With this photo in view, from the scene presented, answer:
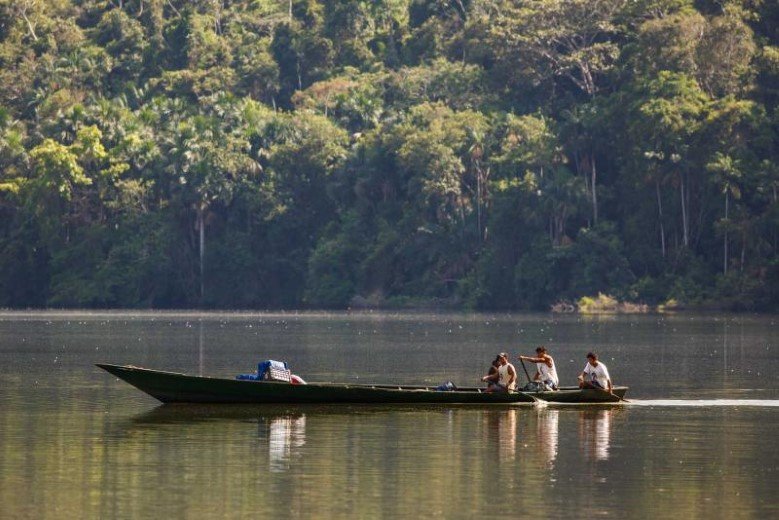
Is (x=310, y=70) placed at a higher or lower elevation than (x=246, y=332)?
higher

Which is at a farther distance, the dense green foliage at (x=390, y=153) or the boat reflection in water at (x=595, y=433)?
the dense green foliage at (x=390, y=153)

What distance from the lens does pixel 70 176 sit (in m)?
132

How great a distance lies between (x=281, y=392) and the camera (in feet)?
125

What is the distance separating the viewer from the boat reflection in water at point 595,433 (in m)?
30.7

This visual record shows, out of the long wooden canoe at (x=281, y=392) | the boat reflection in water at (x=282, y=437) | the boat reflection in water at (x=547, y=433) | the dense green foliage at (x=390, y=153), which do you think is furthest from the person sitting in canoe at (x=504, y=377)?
the dense green foliage at (x=390, y=153)

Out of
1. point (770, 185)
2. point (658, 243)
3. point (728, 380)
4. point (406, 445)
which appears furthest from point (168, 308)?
point (406, 445)

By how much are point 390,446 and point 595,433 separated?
4.78 metres

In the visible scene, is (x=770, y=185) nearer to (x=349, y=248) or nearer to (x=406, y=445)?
(x=349, y=248)

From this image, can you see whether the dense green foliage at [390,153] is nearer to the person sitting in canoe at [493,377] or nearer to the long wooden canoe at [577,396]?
the long wooden canoe at [577,396]

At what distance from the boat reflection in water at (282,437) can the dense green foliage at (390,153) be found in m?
73.8

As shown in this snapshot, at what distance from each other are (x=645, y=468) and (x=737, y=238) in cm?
8149

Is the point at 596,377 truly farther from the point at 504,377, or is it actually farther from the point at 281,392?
the point at 281,392

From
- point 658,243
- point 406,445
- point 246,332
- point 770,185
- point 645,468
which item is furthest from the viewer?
point 658,243

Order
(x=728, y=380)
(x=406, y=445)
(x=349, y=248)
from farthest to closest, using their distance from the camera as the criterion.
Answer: (x=349, y=248) < (x=728, y=380) < (x=406, y=445)
